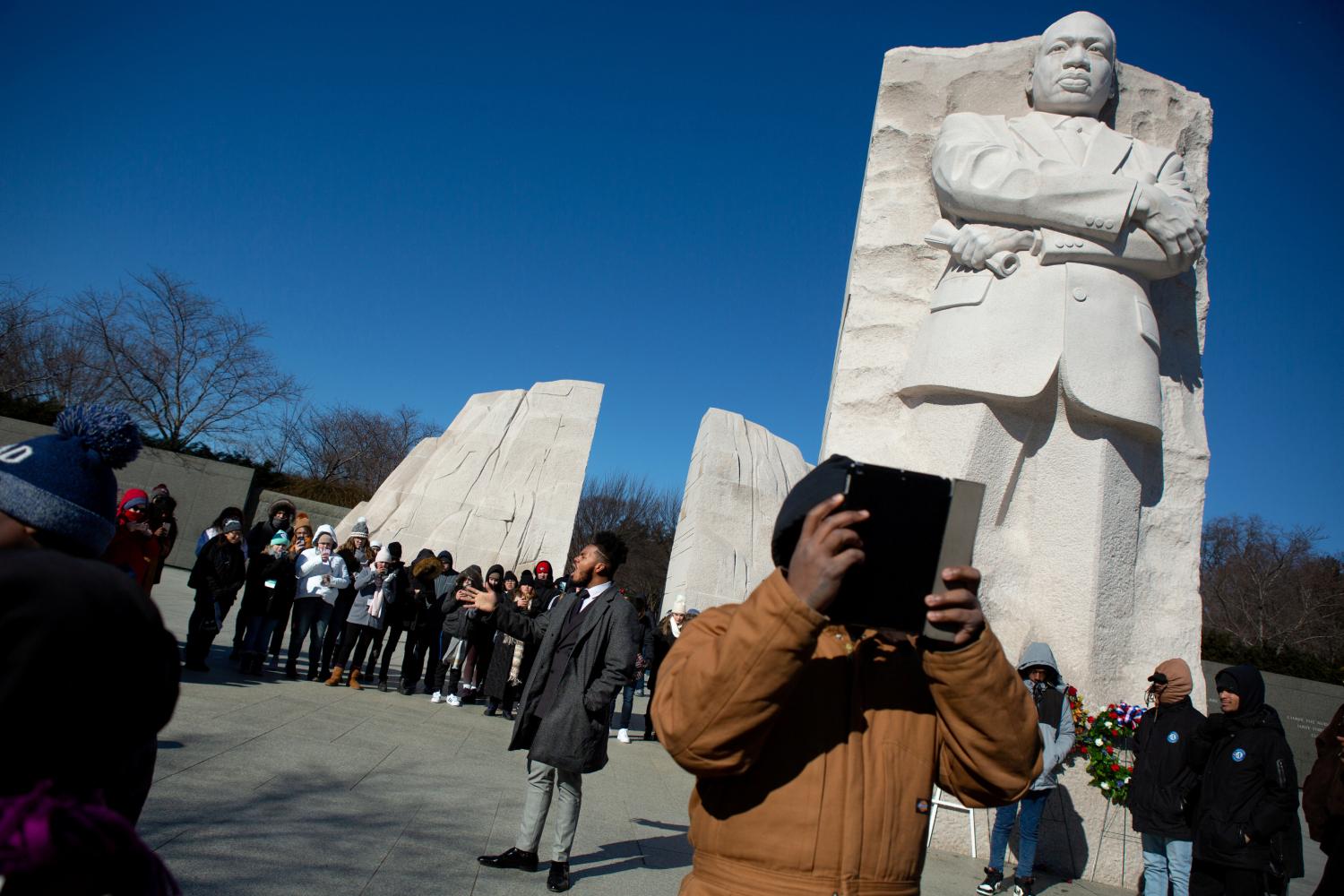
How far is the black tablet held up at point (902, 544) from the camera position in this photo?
167cm

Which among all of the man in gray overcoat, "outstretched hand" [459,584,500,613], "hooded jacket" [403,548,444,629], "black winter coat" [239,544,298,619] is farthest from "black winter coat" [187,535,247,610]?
"outstretched hand" [459,584,500,613]

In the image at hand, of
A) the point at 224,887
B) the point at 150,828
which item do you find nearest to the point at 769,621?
the point at 224,887

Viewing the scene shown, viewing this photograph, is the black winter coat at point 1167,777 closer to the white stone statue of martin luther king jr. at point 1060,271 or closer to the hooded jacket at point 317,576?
the white stone statue of martin luther king jr. at point 1060,271

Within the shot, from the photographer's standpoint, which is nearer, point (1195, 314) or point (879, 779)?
point (879, 779)

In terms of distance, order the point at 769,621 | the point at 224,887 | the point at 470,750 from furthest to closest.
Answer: the point at 470,750 → the point at 224,887 → the point at 769,621

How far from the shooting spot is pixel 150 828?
3770 mm

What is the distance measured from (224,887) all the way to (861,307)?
6.07 meters

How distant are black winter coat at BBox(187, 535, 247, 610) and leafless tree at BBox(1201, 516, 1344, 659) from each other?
26.6 meters

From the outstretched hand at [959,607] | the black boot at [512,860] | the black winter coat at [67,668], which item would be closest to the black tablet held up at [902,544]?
the outstretched hand at [959,607]

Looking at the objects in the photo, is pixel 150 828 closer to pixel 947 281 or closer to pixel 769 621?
pixel 769 621

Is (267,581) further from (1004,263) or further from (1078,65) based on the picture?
(1078,65)

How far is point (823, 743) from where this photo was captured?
1742mm

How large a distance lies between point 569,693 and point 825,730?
281cm

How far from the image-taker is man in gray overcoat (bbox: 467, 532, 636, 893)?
4180 millimetres
